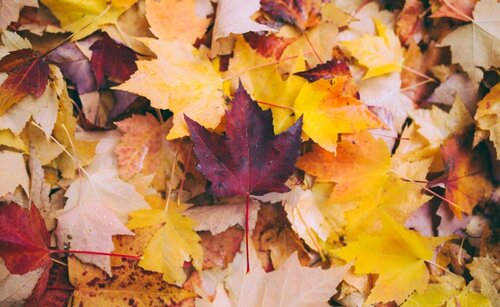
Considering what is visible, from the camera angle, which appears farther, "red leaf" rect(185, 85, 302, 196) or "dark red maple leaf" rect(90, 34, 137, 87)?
"dark red maple leaf" rect(90, 34, 137, 87)

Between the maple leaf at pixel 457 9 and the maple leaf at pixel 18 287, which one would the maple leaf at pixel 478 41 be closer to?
the maple leaf at pixel 457 9

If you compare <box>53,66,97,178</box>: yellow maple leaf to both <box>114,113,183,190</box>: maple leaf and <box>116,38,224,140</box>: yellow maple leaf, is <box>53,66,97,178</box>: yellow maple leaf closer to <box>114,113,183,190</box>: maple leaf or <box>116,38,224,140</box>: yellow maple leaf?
<box>114,113,183,190</box>: maple leaf

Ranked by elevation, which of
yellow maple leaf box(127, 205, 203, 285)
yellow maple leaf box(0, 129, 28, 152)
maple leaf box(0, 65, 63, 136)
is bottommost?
yellow maple leaf box(127, 205, 203, 285)

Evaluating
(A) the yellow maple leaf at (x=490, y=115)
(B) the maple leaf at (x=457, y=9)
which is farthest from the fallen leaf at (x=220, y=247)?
(B) the maple leaf at (x=457, y=9)

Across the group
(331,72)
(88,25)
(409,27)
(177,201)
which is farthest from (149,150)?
(409,27)

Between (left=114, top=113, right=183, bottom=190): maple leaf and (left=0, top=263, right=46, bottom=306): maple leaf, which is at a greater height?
(left=114, top=113, right=183, bottom=190): maple leaf

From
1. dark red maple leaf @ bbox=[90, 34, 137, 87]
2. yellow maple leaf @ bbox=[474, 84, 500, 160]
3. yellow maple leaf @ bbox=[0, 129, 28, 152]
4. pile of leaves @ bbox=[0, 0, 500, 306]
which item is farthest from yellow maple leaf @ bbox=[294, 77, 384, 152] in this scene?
yellow maple leaf @ bbox=[0, 129, 28, 152]

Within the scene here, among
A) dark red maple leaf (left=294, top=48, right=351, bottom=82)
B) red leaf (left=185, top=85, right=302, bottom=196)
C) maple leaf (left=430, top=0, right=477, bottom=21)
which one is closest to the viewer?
red leaf (left=185, top=85, right=302, bottom=196)

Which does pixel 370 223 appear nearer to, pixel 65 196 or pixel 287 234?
pixel 287 234
